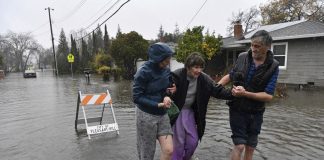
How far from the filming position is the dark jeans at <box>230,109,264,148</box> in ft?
12.0

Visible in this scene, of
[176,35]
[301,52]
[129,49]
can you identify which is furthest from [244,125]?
[176,35]

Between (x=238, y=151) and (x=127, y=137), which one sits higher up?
(x=238, y=151)

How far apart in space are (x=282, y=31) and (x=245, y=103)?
15.4 meters

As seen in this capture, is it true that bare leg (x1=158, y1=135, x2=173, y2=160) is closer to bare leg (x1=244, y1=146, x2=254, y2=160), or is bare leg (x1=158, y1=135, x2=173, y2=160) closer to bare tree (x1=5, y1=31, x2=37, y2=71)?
bare leg (x1=244, y1=146, x2=254, y2=160)

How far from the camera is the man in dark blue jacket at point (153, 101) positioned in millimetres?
3443

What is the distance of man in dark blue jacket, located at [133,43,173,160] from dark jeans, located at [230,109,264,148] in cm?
81

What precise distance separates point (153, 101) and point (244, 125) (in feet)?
3.83

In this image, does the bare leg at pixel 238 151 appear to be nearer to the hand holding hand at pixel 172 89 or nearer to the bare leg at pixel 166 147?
the bare leg at pixel 166 147

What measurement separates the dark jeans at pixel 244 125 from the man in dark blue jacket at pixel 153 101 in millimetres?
812

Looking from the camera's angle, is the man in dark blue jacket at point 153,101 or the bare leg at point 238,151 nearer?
the man in dark blue jacket at point 153,101

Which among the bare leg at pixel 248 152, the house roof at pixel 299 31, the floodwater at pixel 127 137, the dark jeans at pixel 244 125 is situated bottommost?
the floodwater at pixel 127 137

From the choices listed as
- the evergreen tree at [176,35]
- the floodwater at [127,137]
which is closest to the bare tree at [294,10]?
the evergreen tree at [176,35]

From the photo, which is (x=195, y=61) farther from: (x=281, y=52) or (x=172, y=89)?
(x=281, y=52)

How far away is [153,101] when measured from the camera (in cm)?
348
